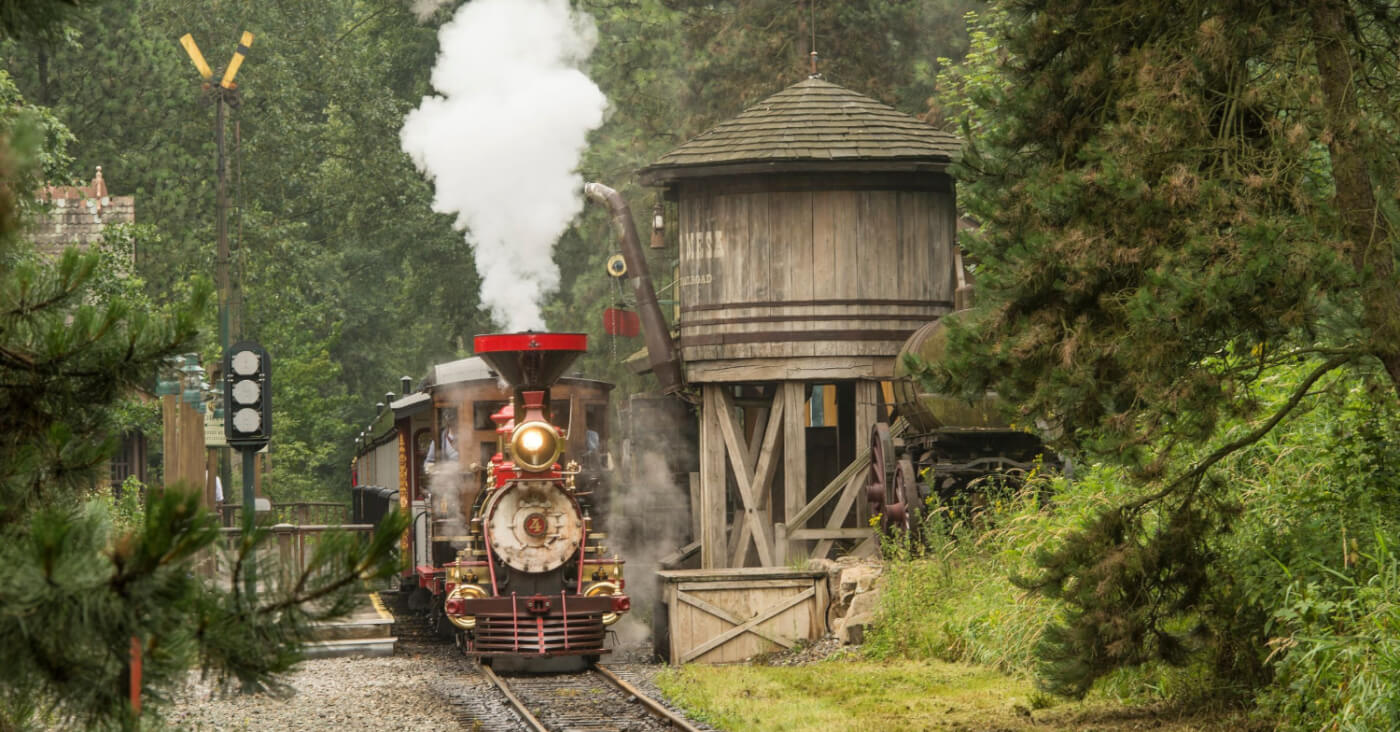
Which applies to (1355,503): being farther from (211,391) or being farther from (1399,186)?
(211,391)

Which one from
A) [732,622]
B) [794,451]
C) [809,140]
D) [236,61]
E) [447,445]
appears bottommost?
[732,622]

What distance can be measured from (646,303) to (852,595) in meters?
6.12

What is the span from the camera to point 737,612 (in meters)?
16.2

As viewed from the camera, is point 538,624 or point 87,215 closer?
point 538,624

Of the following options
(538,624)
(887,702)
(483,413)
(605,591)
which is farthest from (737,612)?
(887,702)

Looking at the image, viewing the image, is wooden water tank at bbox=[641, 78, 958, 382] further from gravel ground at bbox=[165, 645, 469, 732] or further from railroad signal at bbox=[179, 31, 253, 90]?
railroad signal at bbox=[179, 31, 253, 90]

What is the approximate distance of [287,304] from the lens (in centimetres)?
4075

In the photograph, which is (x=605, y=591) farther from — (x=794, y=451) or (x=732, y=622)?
(x=794, y=451)

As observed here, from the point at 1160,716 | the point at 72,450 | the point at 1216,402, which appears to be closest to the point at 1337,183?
the point at 1216,402

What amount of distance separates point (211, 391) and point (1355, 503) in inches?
648

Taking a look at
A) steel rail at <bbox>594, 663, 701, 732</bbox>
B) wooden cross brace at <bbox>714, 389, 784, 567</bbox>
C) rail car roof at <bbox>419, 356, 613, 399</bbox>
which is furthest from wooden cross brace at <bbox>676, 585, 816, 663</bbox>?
wooden cross brace at <bbox>714, 389, 784, 567</bbox>

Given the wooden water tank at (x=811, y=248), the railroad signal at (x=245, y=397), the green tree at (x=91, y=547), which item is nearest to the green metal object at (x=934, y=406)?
the wooden water tank at (x=811, y=248)

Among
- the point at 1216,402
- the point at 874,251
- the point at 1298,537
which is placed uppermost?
the point at 874,251

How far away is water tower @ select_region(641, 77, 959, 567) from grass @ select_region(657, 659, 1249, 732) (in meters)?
5.29
